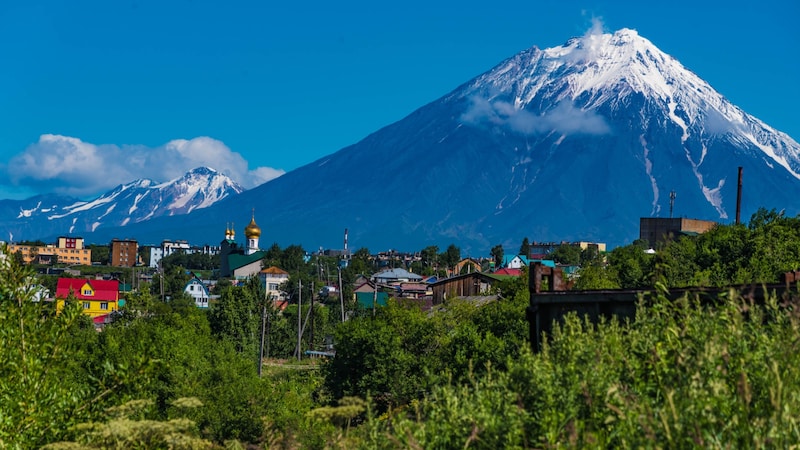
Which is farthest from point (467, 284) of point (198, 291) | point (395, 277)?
point (395, 277)

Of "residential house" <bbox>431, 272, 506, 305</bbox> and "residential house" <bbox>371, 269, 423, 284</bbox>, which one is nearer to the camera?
"residential house" <bbox>431, 272, 506, 305</bbox>

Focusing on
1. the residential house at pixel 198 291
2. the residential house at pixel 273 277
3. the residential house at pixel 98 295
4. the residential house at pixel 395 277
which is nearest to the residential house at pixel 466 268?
the residential house at pixel 395 277

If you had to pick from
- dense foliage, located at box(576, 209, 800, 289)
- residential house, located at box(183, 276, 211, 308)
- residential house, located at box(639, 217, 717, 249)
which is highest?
residential house, located at box(639, 217, 717, 249)

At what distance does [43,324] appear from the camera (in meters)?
16.0

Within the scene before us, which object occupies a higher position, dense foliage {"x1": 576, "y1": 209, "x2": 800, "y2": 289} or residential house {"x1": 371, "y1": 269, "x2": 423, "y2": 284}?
residential house {"x1": 371, "y1": 269, "x2": 423, "y2": 284}

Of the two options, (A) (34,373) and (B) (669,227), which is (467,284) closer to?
(A) (34,373)

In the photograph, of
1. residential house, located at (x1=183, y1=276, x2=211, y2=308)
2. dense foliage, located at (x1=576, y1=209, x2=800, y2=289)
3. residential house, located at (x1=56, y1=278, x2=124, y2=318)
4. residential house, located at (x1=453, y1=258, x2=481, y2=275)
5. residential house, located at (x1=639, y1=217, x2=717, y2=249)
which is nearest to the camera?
dense foliage, located at (x1=576, y1=209, x2=800, y2=289)

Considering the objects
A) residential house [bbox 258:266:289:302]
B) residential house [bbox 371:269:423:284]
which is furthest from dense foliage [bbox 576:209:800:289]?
residential house [bbox 258:266:289:302]

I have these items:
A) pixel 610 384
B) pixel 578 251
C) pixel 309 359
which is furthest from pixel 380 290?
pixel 610 384

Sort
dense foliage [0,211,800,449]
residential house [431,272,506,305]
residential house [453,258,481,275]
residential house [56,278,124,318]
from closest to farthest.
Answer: dense foliage [0,211,800,449] → residential house [431,272,506,305] → residential house [56,278,124,318] → residential house [453,258,481,275]

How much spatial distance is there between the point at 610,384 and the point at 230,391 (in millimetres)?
27384

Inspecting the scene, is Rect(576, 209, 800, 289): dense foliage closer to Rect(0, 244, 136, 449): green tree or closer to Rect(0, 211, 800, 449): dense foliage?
Rect(0, 211, 800, 449): dense foliage

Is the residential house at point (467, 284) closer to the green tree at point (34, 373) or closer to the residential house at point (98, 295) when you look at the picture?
the residential house at point (98, 295)

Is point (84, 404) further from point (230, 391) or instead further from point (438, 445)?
point (230, 391)
